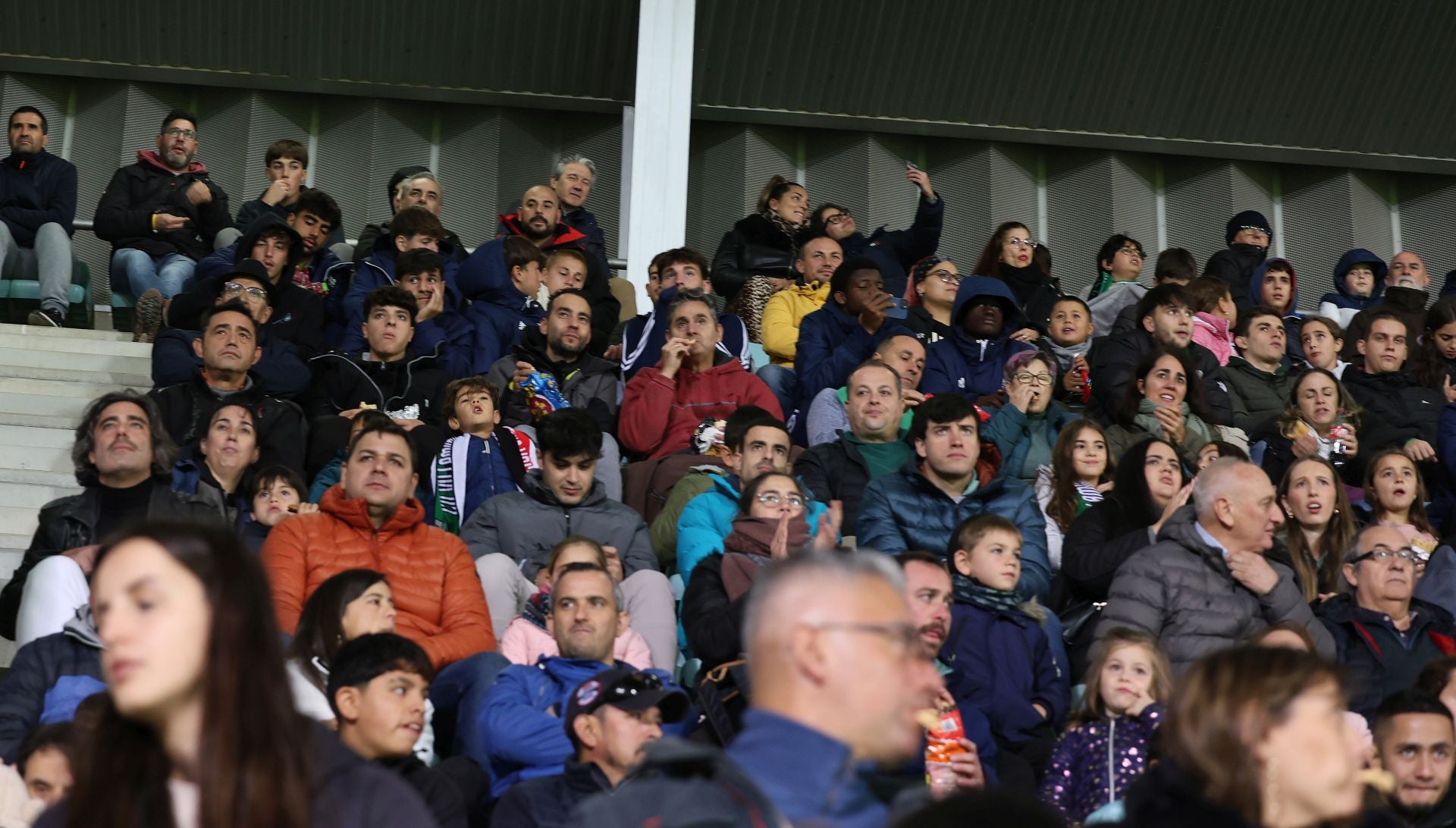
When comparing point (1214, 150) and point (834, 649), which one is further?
point (1214, 150)

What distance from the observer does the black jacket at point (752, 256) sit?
9703 millimetres

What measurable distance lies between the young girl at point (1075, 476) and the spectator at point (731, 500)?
1.07 meters

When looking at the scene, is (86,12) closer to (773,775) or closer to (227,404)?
(227,404)

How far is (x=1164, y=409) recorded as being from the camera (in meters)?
7.59

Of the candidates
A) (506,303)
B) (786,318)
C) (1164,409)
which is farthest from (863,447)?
(506,303)

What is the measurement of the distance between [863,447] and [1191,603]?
1.80 m

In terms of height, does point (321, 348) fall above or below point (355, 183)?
below

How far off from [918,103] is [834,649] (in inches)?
416

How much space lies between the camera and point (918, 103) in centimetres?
1266

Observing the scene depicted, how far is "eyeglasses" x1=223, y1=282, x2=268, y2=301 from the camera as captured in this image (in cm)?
796

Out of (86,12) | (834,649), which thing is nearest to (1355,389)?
(834,649)

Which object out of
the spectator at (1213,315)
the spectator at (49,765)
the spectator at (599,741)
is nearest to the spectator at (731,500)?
the spectator at (599,741)

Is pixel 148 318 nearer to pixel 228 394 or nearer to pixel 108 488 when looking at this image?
pixel 228 394

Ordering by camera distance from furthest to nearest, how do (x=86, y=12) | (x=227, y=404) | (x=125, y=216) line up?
1. (x=86, y=12)
2. (x=125, y=216)
3. (x=227, y=404)
